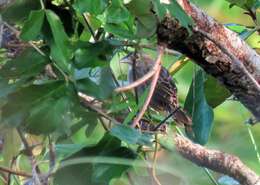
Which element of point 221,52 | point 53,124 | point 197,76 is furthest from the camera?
Result: point 197,76

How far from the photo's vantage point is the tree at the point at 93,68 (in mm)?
743

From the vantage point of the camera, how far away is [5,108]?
79 centimetres

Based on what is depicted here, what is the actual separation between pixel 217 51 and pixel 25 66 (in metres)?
0.28

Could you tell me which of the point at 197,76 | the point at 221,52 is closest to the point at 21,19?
the point at 221,52

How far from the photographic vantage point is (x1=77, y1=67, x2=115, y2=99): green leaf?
81 cm

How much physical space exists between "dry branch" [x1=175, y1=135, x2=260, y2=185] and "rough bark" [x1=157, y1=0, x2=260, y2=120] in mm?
182

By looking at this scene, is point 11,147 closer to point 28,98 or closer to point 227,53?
point 28,98

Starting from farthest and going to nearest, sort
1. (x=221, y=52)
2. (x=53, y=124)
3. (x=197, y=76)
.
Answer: (x=197, y=76) → (x=221, y=52) → (x=53, y=124)

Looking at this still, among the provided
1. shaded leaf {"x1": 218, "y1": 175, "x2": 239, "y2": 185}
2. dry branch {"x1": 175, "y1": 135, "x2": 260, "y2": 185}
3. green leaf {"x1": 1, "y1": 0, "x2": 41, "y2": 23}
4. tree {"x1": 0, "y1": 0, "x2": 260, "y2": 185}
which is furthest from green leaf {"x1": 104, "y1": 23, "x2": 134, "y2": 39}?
shaded leaf {"x1": 218, "y1": 175, "x2": 239, "y2": 185}

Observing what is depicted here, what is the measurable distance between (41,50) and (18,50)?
6.6 inches

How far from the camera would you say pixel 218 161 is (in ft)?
3.79

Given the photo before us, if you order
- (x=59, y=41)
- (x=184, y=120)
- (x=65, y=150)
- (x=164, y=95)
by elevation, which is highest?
(x=59, y=41)

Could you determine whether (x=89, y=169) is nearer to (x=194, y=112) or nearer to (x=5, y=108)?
(x=5, y=108)

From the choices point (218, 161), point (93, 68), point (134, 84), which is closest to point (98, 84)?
point (93, 68)
